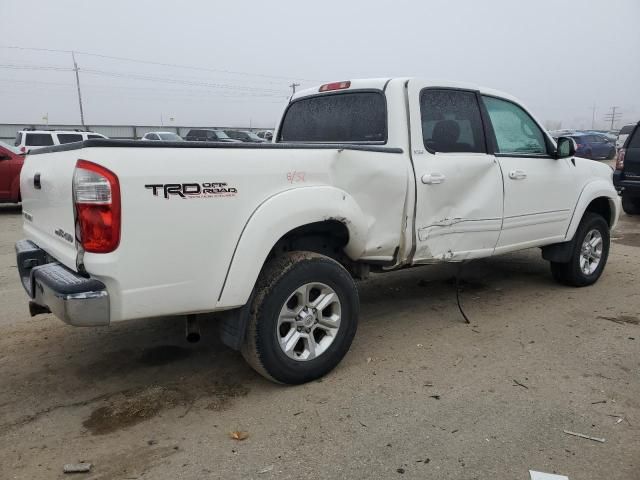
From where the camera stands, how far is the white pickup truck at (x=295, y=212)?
102 inches

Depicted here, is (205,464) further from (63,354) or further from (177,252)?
(63,354)

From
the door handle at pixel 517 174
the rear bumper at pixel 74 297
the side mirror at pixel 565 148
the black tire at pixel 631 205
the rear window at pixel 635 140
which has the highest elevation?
the rear window at pixel 635 140

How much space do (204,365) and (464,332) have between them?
6.77 feet

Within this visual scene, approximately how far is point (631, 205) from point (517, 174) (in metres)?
8.02

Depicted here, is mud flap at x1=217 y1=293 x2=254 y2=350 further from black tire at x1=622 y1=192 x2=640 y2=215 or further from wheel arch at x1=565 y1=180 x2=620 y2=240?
black tire at x1=622 y1=192 x2=640 y2=215

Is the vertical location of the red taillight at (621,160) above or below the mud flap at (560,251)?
above

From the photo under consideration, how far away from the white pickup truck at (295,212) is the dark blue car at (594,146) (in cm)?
2409

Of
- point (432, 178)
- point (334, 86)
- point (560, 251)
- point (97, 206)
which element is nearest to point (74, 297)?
point (97, 206)

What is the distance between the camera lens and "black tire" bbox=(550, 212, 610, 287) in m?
5.34

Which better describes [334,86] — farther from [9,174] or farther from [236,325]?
[9,174]

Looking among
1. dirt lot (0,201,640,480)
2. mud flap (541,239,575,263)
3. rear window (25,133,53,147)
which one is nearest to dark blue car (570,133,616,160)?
rear window (25,133,53,147)

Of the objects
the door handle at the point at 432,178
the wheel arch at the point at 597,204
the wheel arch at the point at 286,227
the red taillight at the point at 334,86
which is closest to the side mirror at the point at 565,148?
the wheel arch at the point at 597,204

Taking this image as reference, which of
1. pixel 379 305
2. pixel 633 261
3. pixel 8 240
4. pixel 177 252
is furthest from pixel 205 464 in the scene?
pixel 8 240

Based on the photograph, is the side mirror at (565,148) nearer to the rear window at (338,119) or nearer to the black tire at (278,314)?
the rear window at (338,119)
